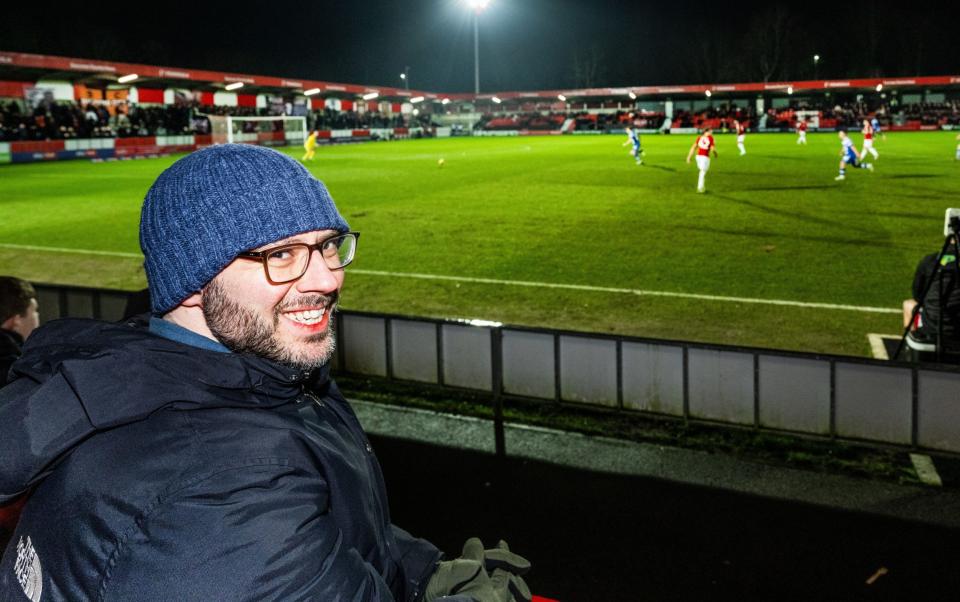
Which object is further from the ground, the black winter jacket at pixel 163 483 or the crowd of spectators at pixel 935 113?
the crowd of spectators at pixel 935 113

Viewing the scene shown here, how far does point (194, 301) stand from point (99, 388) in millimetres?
430

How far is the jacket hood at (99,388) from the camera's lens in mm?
1497

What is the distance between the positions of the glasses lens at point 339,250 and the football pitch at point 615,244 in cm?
774

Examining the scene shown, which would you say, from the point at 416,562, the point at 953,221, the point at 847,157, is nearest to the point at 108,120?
the point at 847,157

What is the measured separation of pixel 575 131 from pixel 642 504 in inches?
3014

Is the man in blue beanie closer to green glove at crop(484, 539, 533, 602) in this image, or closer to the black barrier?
green glove at crop(484, 539, 533, 602)

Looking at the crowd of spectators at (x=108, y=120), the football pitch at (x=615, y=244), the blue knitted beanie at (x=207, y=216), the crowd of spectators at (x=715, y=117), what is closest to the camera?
the blue knitted beanie at (x=207, y=216)

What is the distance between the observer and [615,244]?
1534cm

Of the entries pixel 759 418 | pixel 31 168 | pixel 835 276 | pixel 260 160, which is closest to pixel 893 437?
pixel 759 418

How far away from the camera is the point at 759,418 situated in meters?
6.43

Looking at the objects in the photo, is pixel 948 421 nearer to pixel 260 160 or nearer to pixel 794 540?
pixel 794 540

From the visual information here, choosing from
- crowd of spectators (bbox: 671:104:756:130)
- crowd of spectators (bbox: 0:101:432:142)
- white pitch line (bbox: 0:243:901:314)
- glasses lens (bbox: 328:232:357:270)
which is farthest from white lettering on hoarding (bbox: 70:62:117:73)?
crowd of spectators (bbox: 671:104:756:130)

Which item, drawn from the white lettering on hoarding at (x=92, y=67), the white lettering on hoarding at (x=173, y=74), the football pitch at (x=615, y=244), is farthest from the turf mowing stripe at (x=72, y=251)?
the white lettering on hoarding at (x=173, y=74)

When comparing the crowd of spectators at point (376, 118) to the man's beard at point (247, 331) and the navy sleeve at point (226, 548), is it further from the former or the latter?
the navy sleeve at point (226, 548)
